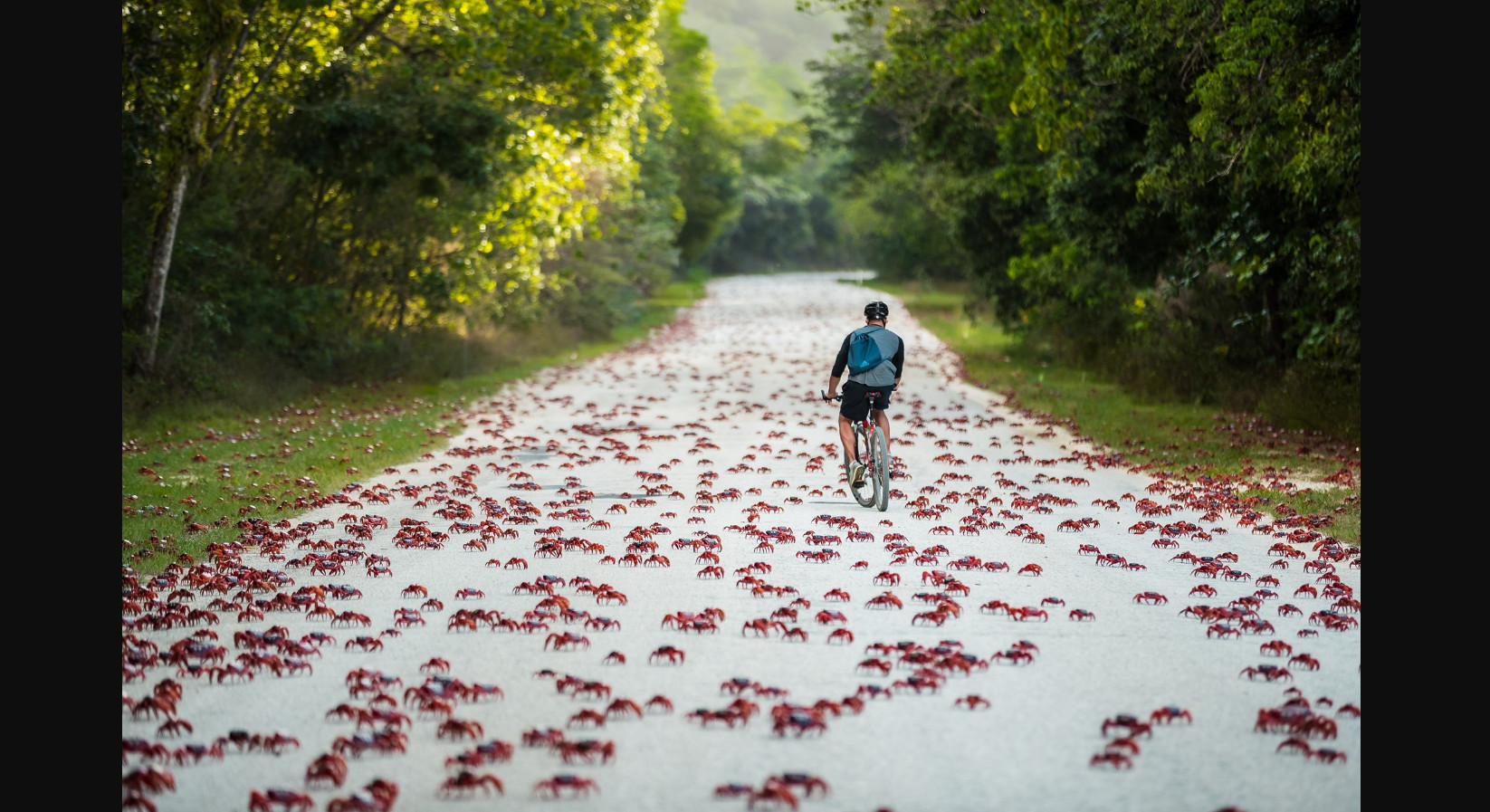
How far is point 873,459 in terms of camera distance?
12664 mm

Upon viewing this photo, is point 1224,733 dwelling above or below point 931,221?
below

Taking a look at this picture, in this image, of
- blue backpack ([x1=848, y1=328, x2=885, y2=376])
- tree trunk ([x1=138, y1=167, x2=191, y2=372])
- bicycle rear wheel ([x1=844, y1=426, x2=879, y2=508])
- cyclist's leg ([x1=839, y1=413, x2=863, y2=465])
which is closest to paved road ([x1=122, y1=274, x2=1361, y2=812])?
bicycle rear wheel ([x1=844, y1=426, x2=879, y2=508])

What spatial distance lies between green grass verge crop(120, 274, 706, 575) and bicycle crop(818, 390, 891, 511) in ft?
16.1

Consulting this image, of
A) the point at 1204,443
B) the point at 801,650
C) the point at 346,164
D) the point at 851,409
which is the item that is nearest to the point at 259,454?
the point at 851,409

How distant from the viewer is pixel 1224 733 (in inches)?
242

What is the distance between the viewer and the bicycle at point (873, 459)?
41.1 ft

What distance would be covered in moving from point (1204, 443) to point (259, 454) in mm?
11121

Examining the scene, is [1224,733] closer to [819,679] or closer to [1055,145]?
[819,679]

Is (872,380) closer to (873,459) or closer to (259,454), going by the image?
(873,459)

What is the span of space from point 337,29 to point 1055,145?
11766mm

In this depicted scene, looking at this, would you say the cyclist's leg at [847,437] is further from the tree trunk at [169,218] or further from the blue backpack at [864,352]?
the tree trunk at [169,218]

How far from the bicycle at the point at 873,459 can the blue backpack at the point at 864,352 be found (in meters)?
0.25

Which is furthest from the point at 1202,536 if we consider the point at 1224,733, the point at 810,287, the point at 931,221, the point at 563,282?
the point at 810,287

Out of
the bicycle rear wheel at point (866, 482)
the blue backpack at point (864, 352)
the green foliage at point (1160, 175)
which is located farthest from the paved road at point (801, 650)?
the green foliage at point (1160, 175)
